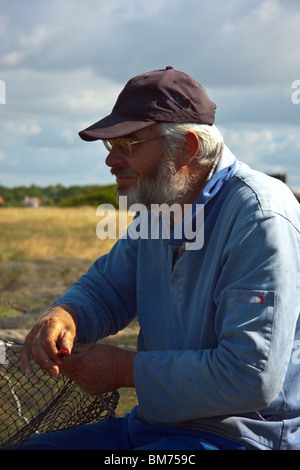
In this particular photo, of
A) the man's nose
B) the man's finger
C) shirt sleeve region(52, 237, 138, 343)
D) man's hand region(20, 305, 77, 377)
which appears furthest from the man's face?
the man's finger

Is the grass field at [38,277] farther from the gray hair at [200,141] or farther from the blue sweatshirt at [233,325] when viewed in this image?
the gray hair at [200,141]

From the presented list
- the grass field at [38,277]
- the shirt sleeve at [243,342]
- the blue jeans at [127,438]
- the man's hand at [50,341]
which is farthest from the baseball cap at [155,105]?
the grass field at [38,277]

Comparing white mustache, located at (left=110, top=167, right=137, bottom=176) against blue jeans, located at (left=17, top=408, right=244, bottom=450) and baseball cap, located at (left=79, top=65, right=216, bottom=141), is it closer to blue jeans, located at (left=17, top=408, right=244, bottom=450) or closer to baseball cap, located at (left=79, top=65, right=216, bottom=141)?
baseball cap, located at (left=79, top=65, right=216, bottom=141)

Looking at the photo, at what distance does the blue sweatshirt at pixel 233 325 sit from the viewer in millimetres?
2154

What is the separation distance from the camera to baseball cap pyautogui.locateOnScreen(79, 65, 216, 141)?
Answer: 8.67ft

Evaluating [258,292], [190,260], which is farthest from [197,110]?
[258,292]

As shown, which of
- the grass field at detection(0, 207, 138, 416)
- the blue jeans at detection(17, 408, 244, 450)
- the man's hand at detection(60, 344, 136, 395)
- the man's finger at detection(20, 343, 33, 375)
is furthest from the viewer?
the grass field at detection(0, 207, 138, 416)

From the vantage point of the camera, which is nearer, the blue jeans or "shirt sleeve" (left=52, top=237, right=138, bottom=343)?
the blue jeans

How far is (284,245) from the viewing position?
2.23 meters

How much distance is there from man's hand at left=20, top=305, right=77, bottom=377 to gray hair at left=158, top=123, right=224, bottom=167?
0.87 meters

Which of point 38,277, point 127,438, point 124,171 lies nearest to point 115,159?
point 124,171

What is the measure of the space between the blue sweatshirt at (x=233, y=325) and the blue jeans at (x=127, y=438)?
0.04m

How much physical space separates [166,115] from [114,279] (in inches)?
34.9

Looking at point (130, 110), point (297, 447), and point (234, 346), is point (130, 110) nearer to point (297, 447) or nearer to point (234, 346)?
point (234, 346)
